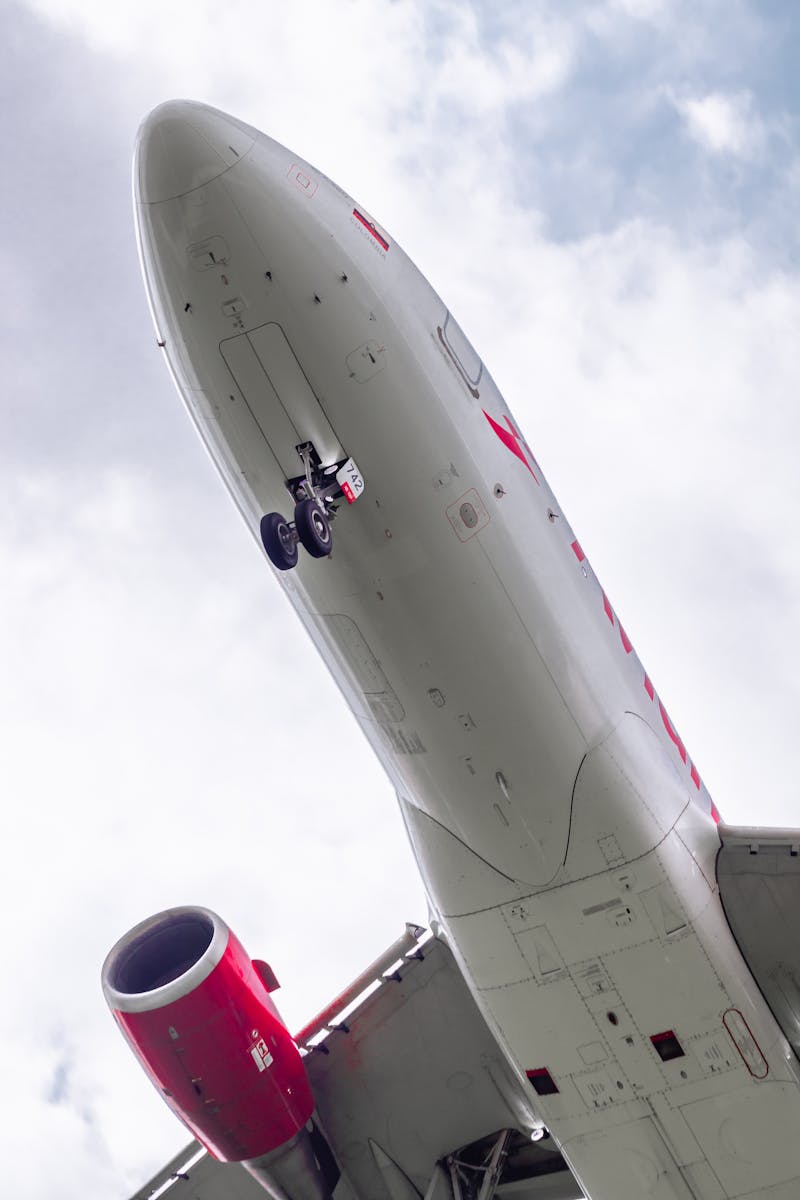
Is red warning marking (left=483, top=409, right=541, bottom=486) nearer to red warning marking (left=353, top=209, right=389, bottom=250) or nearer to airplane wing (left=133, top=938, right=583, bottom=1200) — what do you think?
red warning marking (left=353, top=209, right=389, bottom=250)

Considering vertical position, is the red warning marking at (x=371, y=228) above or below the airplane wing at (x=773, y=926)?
above

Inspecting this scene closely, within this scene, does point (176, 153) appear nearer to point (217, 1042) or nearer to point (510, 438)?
point (510, 438)

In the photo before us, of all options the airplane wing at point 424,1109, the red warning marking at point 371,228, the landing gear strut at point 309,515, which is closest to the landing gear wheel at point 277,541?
the landing gear strut at point 309,515

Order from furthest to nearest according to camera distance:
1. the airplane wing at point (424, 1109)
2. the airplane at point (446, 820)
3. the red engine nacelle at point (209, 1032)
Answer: the airplane wing at point (424, 1109) → the red engine nacelle at point (209, 1032) → the airplane at point (446, 820)

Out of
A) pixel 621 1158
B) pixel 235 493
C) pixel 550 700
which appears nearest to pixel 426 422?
pixel 235 493

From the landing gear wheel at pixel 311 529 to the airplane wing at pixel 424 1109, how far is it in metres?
5.50

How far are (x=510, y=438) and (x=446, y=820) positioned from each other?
302 centimetres

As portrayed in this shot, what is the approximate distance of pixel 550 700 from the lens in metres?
9.09

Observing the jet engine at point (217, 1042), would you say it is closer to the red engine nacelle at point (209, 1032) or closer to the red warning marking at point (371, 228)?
the red engine nacelle at point (209, 1032)

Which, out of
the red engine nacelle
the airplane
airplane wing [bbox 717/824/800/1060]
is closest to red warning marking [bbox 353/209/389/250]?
the airplane

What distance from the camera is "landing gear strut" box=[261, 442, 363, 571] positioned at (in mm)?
7754

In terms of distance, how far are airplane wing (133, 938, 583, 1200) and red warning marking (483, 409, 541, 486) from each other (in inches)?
200

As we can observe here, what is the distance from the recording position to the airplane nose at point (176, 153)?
771 cm

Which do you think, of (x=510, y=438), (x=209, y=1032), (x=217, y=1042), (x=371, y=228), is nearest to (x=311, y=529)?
(x=510, y=438)
